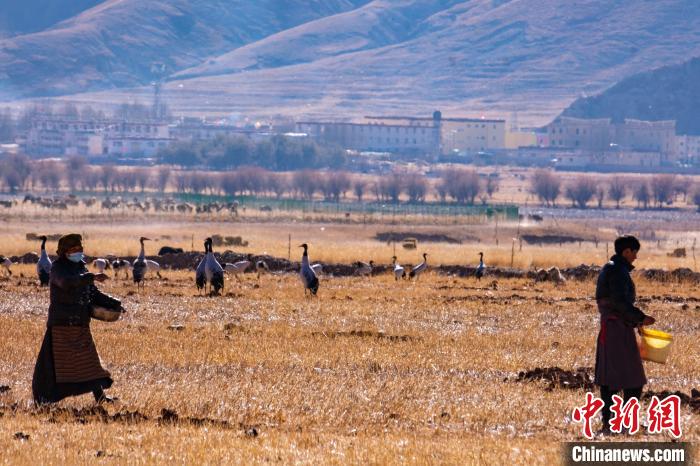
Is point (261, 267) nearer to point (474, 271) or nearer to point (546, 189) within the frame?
point (474, 271)

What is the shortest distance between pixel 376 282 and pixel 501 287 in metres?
3.07

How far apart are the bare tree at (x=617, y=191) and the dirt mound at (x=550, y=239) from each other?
57.8 meters

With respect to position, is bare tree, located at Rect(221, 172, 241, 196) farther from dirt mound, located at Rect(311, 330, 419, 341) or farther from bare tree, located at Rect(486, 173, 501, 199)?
dirt mound, located at Rect(311, 330, 419, 341)

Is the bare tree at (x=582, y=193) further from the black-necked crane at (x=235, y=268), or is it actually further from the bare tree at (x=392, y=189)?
the black-necked crane at (x=235, y=268)

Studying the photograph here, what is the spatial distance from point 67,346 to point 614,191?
133698 millimetres

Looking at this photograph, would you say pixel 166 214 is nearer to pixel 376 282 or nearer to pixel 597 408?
pixel 376 282

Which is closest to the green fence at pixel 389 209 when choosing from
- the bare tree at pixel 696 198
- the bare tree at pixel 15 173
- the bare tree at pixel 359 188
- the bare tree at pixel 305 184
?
the bare tree at pixel 359 188

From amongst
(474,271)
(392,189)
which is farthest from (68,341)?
(392,189)

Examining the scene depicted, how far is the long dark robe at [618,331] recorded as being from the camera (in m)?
15.5

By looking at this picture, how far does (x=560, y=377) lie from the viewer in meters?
19.1

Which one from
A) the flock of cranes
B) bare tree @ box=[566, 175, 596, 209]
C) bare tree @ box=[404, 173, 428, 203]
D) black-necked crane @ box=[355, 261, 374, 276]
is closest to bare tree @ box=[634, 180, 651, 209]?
bare tree @ box=[566, 175, 596, 209]

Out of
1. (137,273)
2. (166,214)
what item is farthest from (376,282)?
(166,214)

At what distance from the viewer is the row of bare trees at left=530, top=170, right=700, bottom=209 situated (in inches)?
5546

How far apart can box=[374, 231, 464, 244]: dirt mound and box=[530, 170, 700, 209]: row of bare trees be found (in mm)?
59806
